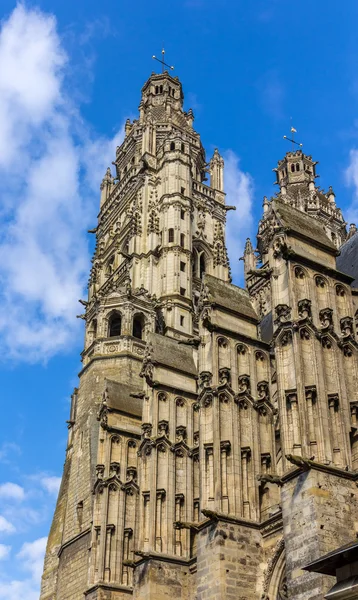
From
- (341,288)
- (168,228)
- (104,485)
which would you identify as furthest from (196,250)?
(341,288)

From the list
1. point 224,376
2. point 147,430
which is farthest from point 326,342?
point 147,430

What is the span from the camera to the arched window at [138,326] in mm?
39312

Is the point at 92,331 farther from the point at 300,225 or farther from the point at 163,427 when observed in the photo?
the point at 300,225

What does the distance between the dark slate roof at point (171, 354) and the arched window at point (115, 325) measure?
1333 centimetres

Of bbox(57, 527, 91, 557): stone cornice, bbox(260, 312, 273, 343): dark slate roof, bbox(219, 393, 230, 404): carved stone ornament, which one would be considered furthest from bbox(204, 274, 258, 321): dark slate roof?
bbox(57, 527, 91, 557): stone cornice

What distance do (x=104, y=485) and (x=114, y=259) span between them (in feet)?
77.4

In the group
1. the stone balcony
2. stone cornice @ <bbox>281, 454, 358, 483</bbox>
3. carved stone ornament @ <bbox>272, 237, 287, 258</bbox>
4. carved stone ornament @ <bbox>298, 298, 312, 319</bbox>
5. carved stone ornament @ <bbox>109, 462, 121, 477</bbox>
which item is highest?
the stone balcony

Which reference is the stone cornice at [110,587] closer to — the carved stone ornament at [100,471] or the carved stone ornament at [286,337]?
the carved stone ornament at [100,471]

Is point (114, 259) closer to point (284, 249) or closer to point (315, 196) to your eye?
point (315, 196)

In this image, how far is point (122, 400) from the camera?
96.0ft

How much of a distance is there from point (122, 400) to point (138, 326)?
35.8ft

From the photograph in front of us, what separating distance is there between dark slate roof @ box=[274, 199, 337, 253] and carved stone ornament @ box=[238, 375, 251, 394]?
4.25 metres

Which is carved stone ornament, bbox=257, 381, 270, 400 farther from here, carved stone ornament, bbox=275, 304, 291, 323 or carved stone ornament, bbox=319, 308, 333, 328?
carved stone ornament, bbox=319, 308, 333, 328

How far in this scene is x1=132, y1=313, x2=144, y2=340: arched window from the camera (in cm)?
3931
